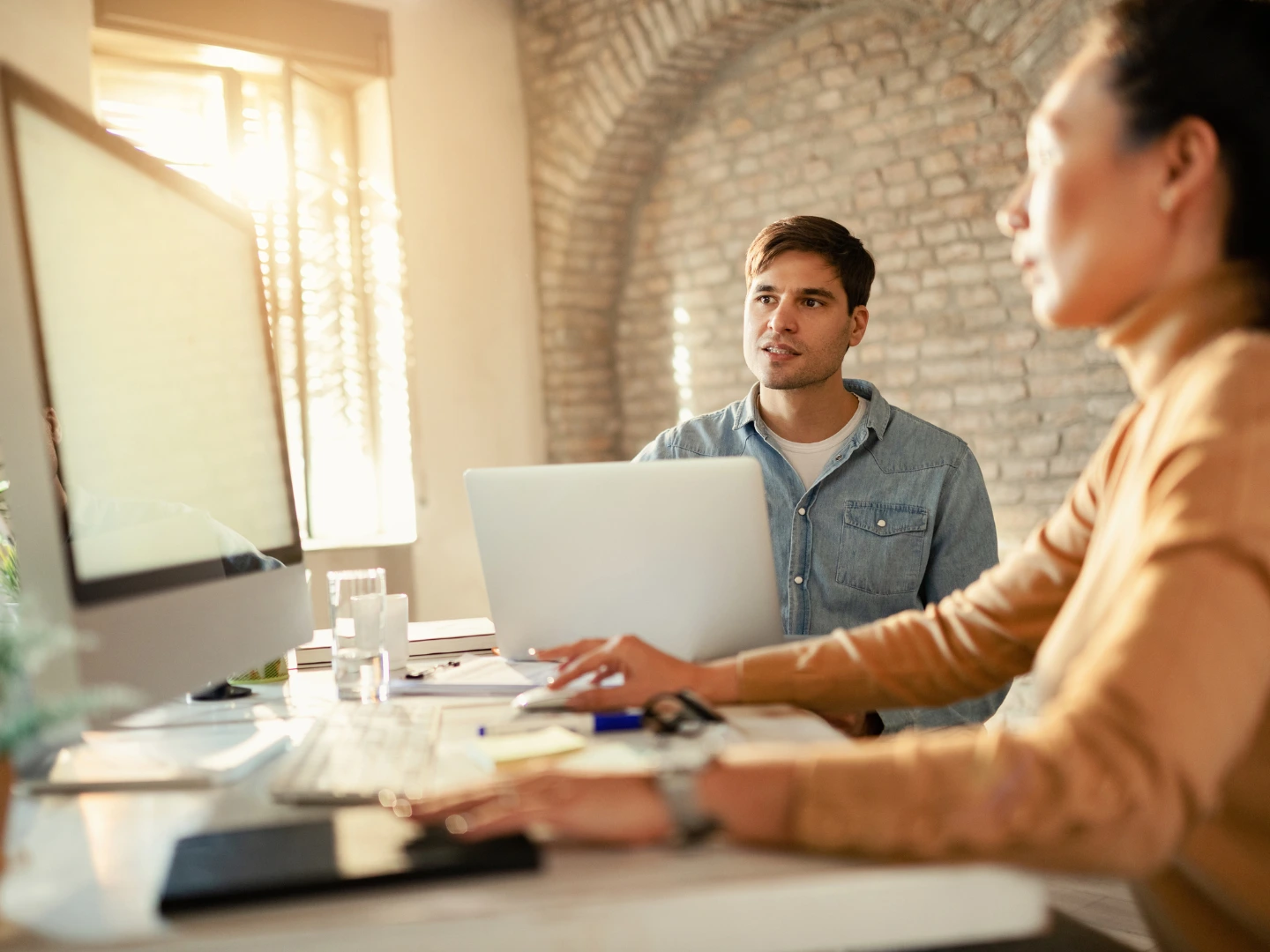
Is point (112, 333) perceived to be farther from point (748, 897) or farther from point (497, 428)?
point (497, 428)

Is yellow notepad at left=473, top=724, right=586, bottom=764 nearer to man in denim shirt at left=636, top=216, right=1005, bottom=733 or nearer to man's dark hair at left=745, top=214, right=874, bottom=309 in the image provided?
man in denim shirt at left=636, top=216, right=1005, bottom=733

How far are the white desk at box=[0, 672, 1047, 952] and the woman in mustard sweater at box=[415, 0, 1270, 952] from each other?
0.9 inches

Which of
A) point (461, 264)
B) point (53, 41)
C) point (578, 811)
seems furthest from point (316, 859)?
point (461, 264)

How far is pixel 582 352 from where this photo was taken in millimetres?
5230

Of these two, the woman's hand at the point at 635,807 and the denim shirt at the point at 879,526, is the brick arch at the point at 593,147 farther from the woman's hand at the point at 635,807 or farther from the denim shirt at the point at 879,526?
the woman's hand at the point at 635,807

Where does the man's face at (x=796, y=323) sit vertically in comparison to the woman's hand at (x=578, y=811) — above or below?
above

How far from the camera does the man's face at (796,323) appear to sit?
7.82 feet

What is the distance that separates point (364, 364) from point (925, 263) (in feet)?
7.71

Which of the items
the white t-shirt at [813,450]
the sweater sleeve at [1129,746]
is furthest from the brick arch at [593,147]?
the sweater sleeve at [1129,746]

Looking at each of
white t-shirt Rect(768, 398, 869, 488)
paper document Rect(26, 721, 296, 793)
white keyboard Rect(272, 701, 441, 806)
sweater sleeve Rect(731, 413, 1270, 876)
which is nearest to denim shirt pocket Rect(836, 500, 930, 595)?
white t-shirt Rect(768, 398, 869, 488)

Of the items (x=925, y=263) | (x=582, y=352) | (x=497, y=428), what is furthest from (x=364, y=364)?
(x=925, y=263)

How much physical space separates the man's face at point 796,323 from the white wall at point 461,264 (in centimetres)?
255

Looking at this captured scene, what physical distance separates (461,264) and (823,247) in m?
2.76

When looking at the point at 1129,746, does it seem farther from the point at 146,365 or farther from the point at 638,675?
the point at 146,365
